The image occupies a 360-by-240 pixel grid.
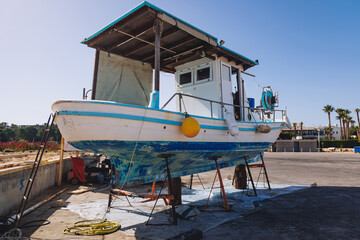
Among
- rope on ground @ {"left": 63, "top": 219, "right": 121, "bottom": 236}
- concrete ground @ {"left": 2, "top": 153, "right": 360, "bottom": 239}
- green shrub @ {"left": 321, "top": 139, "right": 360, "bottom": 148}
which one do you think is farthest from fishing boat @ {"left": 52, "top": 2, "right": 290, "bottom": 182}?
green shrub @ {"left": 321, "top": 139, "right": 360, "bottom": 148}

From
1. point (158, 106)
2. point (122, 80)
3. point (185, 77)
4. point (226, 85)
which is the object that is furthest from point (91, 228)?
point (226, 85)

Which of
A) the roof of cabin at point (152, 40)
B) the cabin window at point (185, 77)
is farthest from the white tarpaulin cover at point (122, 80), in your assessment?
the cabin window at point (185, 77)

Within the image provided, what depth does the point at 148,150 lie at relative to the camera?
5.12 metres

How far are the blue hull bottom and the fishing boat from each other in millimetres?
24

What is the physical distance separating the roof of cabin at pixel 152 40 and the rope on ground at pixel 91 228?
16.7ft

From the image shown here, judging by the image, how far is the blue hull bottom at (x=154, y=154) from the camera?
4.78 m

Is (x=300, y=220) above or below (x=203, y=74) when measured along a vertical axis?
below

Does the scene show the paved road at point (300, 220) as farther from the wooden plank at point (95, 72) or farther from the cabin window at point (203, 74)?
the wooden plank at point (95, 72)

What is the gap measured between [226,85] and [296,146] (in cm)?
4556

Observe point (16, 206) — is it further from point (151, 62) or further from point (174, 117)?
point (151, 62)

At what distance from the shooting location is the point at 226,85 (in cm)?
796

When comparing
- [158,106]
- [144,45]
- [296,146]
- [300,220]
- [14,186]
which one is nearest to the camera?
[158,106]

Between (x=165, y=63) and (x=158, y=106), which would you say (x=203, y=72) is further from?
(x=158, y=106)

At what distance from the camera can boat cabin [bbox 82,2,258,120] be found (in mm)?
6004
